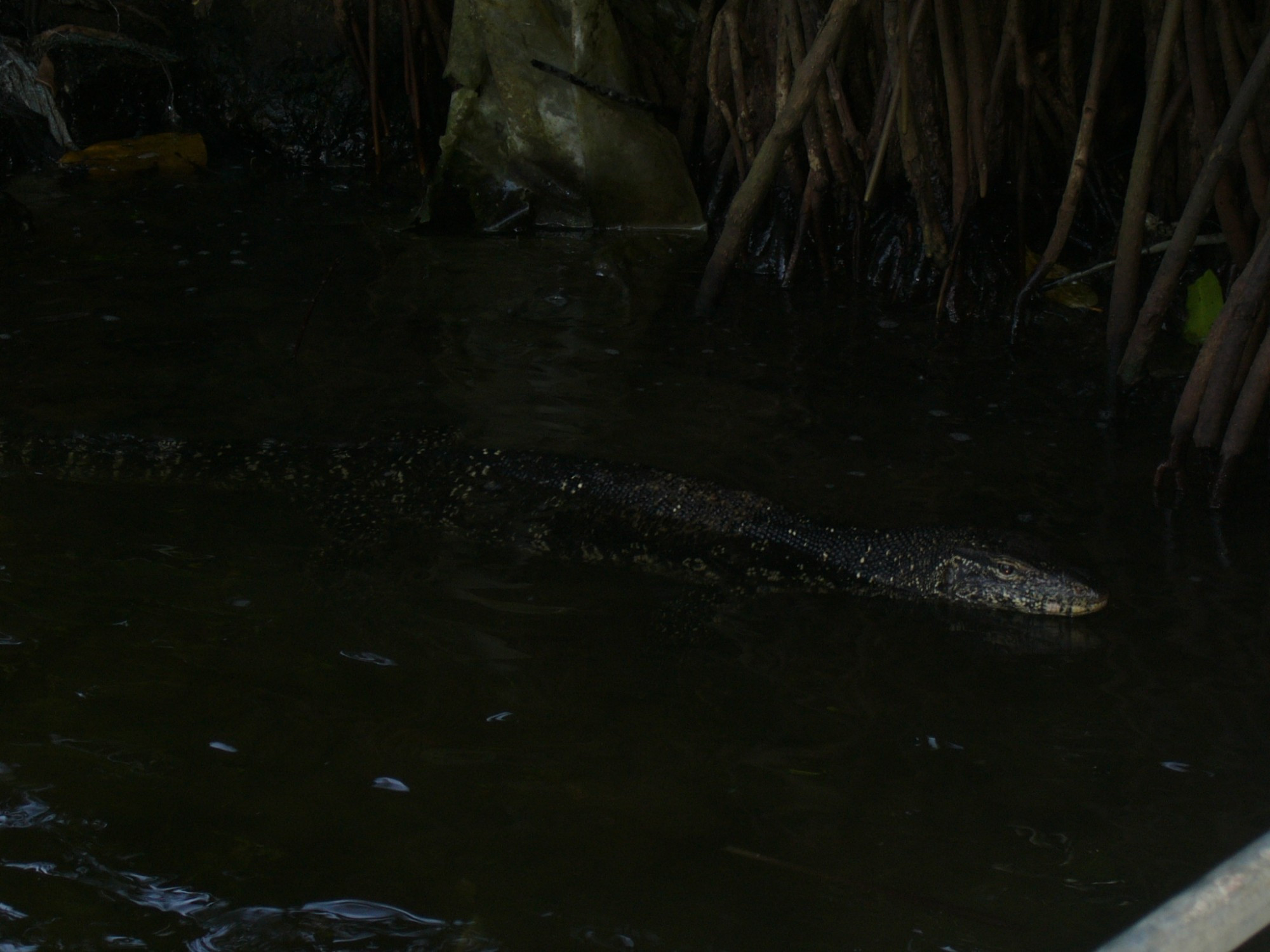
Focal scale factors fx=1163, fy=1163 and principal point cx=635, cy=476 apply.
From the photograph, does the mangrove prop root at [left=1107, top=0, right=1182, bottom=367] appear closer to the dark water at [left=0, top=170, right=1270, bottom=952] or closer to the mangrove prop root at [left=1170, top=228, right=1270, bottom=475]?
the dark water at [left=0, top=170, right=1270, bottom=952]

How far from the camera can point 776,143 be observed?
5.51m

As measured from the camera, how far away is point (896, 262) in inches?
273

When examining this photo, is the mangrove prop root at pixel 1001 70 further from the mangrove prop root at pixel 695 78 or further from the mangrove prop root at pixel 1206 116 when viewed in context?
the mangrove prop root at pixel 695 78

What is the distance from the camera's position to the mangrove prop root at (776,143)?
5.29 m

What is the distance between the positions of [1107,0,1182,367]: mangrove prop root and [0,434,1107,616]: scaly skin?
5.39ft

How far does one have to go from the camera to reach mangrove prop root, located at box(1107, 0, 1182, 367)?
16.8 feet

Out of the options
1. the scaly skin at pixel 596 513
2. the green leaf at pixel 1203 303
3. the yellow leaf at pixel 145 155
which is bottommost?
the scaly skin at pixel 596 513

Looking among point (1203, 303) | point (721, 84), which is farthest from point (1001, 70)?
point (721, 84)

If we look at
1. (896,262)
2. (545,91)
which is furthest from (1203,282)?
(545,91)

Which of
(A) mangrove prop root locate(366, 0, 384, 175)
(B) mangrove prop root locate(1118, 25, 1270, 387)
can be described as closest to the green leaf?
(B) mangrove prop root locate(1118, 25, 1270, 387)

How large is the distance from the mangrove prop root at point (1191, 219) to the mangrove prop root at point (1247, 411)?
0.44 metres

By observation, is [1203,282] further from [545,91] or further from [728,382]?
[545,91]

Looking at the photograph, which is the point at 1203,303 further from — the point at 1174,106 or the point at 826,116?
the point at 826,116

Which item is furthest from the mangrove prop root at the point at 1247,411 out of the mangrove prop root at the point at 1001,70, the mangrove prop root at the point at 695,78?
the mangrove prop root at the point at 695,78
